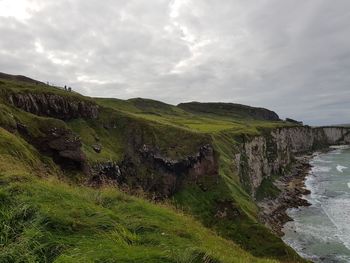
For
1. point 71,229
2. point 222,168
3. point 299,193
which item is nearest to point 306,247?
point 222,168

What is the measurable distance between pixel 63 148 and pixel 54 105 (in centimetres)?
2171

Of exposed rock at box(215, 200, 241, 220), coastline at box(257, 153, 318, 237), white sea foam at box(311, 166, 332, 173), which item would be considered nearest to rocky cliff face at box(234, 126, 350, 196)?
coastline at box(257, 153, 318, 237)

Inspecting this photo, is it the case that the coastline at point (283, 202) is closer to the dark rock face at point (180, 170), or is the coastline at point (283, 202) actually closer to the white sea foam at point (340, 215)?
the white sea foam at point (340, 215)

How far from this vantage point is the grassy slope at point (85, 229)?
8.81 metres

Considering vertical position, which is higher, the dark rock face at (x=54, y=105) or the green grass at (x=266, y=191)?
the dark rock face at (x=54, y=105)

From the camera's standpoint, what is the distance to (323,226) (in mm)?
70938

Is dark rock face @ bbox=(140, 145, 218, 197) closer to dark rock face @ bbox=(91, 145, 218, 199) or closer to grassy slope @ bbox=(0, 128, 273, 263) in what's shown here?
dark rock face @ bbox=(91, 145, 218, 199)

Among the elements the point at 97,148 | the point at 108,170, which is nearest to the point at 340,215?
the point at 108,170

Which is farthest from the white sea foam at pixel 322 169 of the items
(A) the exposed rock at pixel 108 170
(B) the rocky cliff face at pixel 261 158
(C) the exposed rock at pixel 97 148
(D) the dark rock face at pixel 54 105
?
(C) the exposed rock at pixel 97 148

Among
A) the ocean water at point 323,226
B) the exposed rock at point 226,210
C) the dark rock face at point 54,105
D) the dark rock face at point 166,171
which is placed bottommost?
the ocean water at point 323,226

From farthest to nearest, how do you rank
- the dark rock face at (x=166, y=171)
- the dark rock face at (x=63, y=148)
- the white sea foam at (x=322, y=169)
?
the white sea foam at (x=322, y=169) < the dark rock face at (x=166, y=171) < the dark rock face at (x=63, y=148)

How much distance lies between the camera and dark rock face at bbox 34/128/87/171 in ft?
149

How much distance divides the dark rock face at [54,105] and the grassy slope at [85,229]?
44652mm

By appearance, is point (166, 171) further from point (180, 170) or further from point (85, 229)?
point (85, 229)
